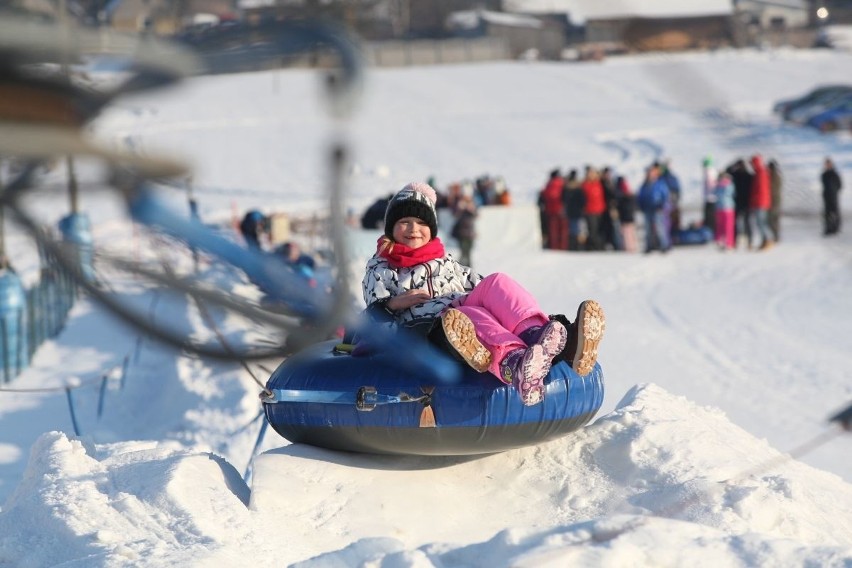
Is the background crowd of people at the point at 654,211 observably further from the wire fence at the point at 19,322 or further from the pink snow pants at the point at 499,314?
the pink snow pants at the point at 499,314

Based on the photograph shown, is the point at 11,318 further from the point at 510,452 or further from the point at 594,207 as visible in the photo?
the point at 594,207

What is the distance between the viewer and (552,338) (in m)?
4.97

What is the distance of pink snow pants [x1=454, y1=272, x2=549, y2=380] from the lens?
5.02m

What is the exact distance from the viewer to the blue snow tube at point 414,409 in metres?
5.14

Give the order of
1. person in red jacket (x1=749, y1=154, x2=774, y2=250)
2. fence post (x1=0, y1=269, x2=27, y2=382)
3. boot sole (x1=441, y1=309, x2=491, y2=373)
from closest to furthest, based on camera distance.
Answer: boot sole (x1=441, y1=309, x2=491, y2=373)
fence post (x1=0, y1=269, x2=27, y2=382)
person in red jacket (x1=749, y1=154, x2=774, y2=250)

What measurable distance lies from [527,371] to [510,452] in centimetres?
72

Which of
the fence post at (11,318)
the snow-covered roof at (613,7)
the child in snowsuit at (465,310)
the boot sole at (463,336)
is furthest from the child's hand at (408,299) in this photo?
the fence post at (11,318)

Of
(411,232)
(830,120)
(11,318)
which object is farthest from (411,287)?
(830,120)

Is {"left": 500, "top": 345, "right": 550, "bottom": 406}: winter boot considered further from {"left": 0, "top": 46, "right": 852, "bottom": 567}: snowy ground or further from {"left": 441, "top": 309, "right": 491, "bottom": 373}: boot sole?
{"left": 0, "top": 46, "right": 852, "bottom": 567}: snowy ground

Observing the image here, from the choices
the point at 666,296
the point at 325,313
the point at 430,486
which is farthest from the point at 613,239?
the point at 325,313

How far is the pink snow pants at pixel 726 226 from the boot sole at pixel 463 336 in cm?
1281

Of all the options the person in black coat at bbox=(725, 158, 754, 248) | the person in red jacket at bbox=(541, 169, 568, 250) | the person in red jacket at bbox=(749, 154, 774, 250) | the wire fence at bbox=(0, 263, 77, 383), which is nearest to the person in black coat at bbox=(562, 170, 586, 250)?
the person in red jacket at bbox=(541, 169, 568, 250)

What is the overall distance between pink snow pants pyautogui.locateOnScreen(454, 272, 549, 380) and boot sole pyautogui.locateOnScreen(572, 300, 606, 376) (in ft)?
0.74

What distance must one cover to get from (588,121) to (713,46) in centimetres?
3507
